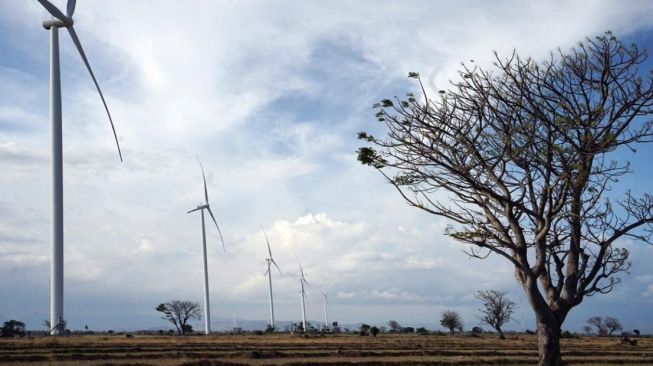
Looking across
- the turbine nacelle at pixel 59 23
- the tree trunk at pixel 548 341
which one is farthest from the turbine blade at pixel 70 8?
Result: the tree trunk at pixel 548 341

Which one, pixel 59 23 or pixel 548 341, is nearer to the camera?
pixel 548 341

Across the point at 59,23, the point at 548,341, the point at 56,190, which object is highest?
the point at 59,23

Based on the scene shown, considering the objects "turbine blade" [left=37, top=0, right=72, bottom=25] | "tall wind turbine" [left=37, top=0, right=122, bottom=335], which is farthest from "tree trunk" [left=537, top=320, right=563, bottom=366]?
"turbine blade" [left=37, top=0, right=72, bottom=25]

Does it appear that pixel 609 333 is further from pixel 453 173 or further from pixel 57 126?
pixel 453 173

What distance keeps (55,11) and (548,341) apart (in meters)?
58.0

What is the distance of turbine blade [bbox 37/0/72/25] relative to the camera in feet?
210

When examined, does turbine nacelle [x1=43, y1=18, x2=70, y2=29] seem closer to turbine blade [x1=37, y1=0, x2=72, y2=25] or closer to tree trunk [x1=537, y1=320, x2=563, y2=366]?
turbine blade [x1=37, y1=0, x2=72, y2=25]

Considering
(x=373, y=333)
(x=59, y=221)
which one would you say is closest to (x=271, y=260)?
(x=373, y=333)

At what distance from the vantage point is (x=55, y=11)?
65.1 meters

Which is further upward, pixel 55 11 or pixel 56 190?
pixel 55 11

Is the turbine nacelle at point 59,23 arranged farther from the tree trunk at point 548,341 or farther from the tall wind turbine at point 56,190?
the tree trunk at point 548,341

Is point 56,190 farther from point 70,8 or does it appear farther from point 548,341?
point 548,341

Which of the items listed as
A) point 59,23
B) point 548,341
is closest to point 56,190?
point 59,23

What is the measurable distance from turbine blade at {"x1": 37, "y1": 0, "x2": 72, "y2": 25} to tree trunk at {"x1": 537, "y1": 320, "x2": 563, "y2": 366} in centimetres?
5711
